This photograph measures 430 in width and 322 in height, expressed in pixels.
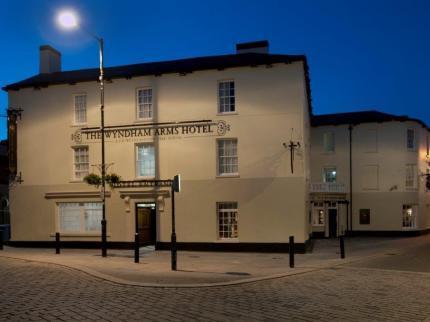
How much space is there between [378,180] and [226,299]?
27660 millimetres

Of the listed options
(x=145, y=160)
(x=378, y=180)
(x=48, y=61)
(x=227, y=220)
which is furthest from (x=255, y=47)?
(x=378, y=180)

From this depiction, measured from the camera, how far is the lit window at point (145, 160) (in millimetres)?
21714

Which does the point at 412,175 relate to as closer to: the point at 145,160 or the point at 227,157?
the point at 227,157

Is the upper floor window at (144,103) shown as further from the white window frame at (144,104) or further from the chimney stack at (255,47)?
the chimney stack at (255,47)

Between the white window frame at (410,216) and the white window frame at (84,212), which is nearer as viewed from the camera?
the white window frame at (84,212)

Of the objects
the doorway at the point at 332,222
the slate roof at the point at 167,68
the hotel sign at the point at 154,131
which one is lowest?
the doorway at the point at 332,222

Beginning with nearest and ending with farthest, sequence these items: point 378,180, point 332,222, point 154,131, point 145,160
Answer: point 154,131 → point 145,160 → point 332,222 → point 378,180

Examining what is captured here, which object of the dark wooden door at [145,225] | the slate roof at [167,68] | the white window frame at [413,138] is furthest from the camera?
the white window frame at [413,138]

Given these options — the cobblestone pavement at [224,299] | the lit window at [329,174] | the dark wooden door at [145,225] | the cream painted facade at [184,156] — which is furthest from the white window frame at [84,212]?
the lit window at [329,174]

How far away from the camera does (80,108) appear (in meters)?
22.9

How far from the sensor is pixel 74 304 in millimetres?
8844

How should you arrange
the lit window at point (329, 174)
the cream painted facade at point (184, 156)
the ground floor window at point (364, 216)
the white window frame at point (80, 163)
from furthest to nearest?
1. the lit window at point (329, 174)
2. the ground floor window at point (364, 216)
3. the white window frame at point (80, 163)
4. the cream painted facade at point (184, 156)

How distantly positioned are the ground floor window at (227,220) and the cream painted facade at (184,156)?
0.29 m

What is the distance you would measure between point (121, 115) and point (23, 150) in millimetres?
5917
